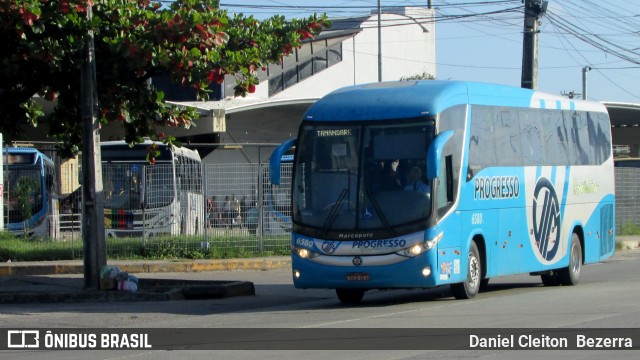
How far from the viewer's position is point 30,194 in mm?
27312

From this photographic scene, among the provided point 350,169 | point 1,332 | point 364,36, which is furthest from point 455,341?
point 364,36

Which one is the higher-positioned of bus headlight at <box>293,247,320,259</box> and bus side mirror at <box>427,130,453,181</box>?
bus side mirror at <box>427,130,453,181</box>

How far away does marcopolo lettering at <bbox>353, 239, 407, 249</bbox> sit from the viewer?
1453 cm

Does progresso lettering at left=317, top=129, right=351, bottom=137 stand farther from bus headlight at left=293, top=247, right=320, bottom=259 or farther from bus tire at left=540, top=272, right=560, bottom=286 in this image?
bus tire at left=540, top=272, right=560, bottom=286

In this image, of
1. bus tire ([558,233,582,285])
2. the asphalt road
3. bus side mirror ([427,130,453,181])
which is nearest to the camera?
the asphalt road

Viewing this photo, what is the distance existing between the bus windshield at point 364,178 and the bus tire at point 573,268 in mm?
5530

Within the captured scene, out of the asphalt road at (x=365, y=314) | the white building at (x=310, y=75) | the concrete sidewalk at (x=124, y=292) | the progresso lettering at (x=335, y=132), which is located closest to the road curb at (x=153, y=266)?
the concrete sidewalk at (x=124, y=292)

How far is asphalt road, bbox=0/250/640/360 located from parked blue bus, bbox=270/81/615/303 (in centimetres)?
63

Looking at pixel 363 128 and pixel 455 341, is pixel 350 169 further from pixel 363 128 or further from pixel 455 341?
pixel 455 341

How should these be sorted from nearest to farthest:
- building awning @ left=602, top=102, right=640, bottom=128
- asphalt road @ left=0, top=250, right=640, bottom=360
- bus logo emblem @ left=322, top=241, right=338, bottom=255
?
1. asphalt road @ left=0, top=250, right=640, bottom=360
2. bus logo emblem @ left=322, top=241, right=338, bottom=255
3. building awning @ left=602, top=102, right=640, bottom=128

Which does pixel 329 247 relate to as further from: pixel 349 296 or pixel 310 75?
pixel 310 75

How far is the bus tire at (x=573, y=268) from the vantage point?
19.0 metres

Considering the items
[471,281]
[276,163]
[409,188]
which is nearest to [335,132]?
[276,163]

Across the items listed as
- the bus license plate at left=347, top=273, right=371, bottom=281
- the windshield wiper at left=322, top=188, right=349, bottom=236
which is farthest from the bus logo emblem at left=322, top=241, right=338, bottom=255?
the bus license plate at left=347, top=273, right=371, bottom=281
